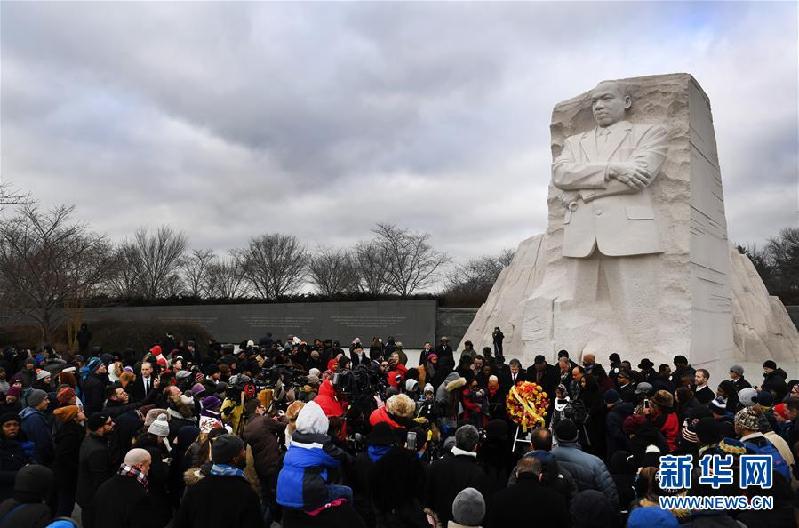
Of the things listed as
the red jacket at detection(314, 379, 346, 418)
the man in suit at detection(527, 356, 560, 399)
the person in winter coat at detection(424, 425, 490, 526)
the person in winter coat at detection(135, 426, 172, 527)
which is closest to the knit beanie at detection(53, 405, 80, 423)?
the person in winter coat at detection(135, 426, 172, 527)

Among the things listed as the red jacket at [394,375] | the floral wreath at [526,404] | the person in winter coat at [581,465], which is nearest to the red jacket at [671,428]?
the floral wreath at [526,404]

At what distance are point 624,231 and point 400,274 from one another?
33182mm

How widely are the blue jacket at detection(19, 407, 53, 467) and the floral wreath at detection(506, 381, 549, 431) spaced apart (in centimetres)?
386

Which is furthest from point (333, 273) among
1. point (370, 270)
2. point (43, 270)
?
point (43, 270)

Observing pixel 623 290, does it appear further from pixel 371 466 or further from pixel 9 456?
pixel 9 456

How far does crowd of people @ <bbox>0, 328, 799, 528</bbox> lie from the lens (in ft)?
10.5

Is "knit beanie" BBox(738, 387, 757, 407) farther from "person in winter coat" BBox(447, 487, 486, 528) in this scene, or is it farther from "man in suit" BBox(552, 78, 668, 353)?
"man in suit" BBox(552, 78, 668, 353)

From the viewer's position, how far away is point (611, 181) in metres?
12.2

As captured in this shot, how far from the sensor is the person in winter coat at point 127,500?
338cm

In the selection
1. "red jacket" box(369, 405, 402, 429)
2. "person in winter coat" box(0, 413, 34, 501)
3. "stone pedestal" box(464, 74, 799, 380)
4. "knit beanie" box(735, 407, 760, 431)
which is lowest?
"person in winter coat" box(0, 413, 34, 501)

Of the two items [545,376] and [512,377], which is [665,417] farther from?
[512,377]


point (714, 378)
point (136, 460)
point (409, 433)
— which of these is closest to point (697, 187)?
point (714, 378)

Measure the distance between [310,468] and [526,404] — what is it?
2.51 m

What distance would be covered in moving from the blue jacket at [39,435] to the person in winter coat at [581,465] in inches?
157
